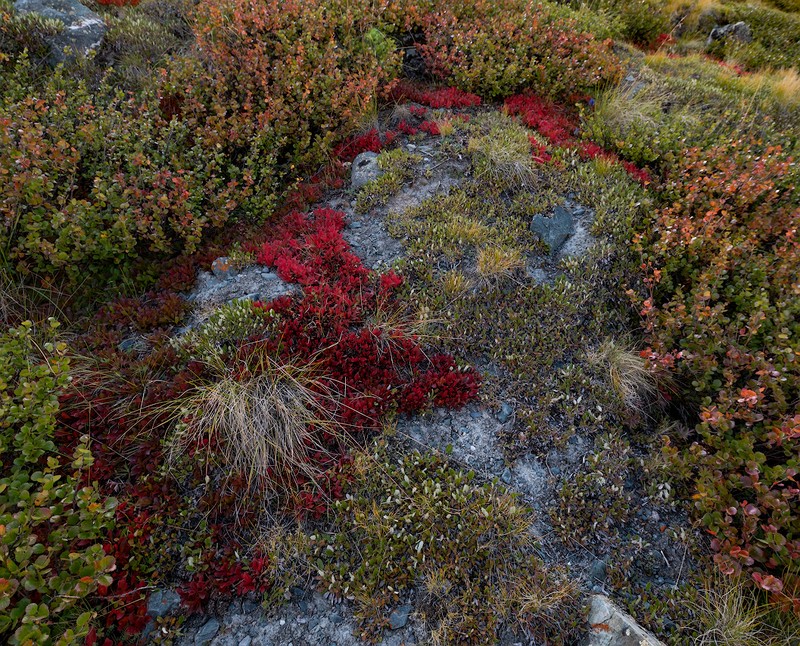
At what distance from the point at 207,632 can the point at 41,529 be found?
4.78ft

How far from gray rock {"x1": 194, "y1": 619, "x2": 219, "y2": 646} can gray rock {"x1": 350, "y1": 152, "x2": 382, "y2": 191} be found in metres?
5.49

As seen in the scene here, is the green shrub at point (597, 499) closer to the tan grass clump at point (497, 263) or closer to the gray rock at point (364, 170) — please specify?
the tan grass clump at point (497, 263)

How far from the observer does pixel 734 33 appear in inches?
492

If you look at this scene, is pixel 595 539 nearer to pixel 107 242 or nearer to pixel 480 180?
pixel 480 180

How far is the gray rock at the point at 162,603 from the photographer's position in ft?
12.2

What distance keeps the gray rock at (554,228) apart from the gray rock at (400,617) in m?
4.52

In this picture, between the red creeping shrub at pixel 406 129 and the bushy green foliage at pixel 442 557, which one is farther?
the red creeping shrub at pixel 406 129

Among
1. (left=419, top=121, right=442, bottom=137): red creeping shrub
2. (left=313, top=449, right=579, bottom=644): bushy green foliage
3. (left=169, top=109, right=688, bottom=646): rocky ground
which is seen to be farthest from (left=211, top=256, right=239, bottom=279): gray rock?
(left=419, top=121, right=442, bottom=137): red creeping shrub

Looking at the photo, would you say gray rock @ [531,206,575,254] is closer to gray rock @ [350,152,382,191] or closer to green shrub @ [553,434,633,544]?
gray rock @ [350,152,382,191]

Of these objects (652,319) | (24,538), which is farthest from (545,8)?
(24,538)

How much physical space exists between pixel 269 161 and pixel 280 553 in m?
5.04

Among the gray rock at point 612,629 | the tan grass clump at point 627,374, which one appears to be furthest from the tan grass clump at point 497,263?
the gray rock at point 612,629

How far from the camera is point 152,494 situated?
416 centimetres

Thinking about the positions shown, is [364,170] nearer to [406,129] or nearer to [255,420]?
[406,129]
